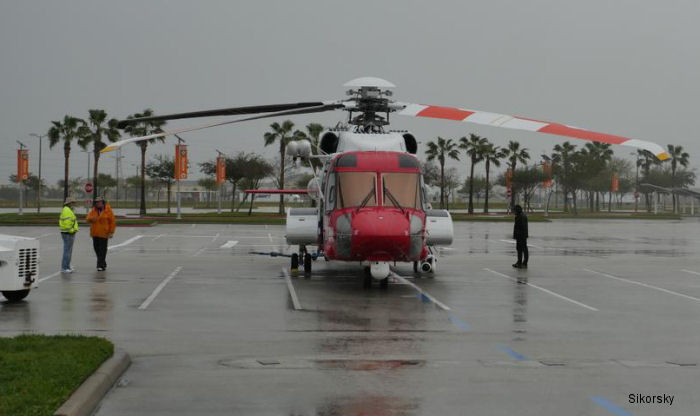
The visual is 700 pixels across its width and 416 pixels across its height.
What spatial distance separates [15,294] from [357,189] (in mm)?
6491

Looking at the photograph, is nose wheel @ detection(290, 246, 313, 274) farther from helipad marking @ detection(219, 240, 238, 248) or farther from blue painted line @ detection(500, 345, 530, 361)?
helipad marking @ detection(219, 240, 238, 248)

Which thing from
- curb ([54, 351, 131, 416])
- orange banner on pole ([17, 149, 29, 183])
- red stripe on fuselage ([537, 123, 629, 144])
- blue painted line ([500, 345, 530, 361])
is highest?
orange banner on pole ([17, 149, 29, 183])

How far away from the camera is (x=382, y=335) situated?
11.2 meters

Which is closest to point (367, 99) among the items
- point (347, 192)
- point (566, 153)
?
point (347, 192)

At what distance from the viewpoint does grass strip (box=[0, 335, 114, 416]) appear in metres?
6.58

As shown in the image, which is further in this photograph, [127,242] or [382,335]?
[127,242]

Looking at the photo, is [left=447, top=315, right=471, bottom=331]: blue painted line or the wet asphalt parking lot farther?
[left=447, top=315, right=471, bottom=331]: blue painted line

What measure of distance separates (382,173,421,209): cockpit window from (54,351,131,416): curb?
26.2 feet

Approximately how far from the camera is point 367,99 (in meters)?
18.6

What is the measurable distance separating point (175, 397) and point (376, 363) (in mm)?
2496

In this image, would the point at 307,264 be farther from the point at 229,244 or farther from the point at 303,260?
the point at 229,244

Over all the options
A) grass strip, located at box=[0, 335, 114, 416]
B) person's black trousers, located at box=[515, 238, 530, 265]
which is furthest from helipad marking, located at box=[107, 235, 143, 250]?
grass strip, located at box=[0, 335, 114, 416]

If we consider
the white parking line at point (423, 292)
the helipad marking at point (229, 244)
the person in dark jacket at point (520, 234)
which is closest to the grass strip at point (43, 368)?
the white parking line at point (423, 292)

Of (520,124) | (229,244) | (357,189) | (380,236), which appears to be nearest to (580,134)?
(520,124)
